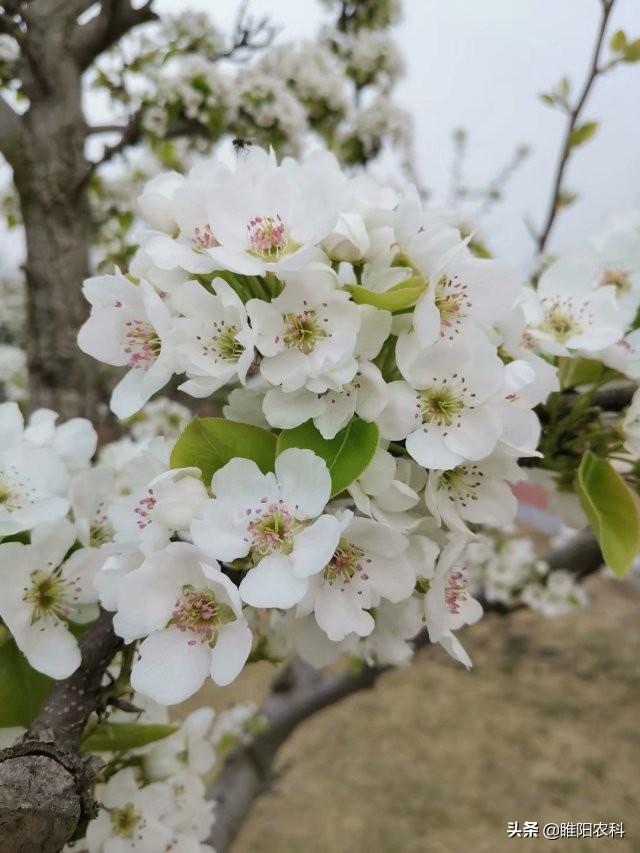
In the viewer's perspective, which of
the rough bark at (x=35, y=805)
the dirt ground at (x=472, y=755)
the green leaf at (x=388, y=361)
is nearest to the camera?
the rough bark at (x=35, y=805)

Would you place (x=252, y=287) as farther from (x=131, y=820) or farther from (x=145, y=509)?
(x=131, y=820)

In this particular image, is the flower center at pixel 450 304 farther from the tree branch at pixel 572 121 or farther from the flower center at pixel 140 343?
the tree branch at pixel 572 121

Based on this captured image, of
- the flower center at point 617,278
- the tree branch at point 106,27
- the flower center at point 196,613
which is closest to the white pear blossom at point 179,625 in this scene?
the flower center at point 196,613

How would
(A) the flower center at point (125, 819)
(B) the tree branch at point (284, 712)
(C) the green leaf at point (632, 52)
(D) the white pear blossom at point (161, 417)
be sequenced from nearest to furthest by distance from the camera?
(A) the flower center at point (125, 819) → (C) the green leaf at point (632, 52) → (B) the tree branch at point (284, 712) → (D) the white pear blossom at point (161, 417)

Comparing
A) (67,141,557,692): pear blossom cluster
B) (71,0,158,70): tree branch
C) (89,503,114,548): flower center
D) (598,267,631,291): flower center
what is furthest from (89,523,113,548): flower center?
(71,0,158,70): tree branch

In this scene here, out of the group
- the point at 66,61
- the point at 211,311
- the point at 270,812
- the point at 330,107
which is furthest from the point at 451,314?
the point at 270,812

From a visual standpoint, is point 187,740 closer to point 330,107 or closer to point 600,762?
point 330,107
